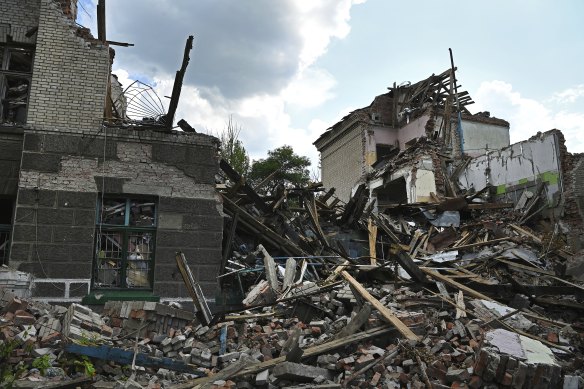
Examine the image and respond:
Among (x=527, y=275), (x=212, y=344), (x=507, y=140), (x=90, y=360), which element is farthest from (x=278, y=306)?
(x=507, y=140)

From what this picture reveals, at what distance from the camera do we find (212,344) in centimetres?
714

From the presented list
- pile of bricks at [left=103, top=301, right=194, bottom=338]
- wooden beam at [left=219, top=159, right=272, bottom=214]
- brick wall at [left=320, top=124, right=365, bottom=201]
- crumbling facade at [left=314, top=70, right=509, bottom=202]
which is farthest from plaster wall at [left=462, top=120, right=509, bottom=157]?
pile of bricks at [left=103, top=301, right=194, bottom=338]

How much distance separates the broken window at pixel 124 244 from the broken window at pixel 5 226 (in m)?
1.66

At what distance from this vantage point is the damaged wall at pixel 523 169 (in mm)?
16031

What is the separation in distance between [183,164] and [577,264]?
8.29m

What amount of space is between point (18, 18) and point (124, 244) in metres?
5.10

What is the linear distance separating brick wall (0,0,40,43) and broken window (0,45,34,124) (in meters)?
0.23

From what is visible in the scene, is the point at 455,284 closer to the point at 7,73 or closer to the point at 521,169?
the point at 7,73

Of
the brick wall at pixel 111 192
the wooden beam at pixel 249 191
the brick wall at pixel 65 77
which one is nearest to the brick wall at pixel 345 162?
the wooden beam at pixel 249 191

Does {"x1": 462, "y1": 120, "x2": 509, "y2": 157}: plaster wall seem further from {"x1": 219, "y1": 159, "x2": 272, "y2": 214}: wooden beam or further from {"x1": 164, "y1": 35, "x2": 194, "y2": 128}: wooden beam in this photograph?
{"x1": 164, "y1": 35, "x2": 194, "y2": 128}: wooden beam

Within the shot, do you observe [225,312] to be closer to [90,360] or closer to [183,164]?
[90,360]

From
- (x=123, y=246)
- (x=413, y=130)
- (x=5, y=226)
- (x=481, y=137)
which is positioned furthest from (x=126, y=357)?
(x=481, y=137)

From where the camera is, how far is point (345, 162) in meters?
29.1

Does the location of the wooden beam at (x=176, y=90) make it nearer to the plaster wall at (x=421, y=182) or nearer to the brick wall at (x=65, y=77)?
the brick wall at (x=65, y=77)
